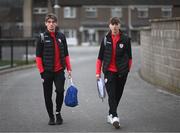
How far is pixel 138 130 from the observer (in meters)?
8.89

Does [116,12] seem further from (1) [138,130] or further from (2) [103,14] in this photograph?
(1) [138,130]

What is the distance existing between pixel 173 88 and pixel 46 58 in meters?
5.47

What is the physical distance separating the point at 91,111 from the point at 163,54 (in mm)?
4800

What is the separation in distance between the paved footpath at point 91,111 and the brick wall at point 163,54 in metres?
0.36

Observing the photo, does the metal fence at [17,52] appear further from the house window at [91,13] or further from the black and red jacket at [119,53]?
the house window at [91,13]

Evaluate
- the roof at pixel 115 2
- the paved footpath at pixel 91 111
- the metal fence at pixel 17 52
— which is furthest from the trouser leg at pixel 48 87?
the metal fence at pixel 17 52

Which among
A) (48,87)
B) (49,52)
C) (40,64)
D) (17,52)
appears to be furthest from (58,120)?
(17,52)

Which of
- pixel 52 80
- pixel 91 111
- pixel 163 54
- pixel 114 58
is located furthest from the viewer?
pixel 163 54

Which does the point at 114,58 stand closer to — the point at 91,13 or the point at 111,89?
the point at 111,89

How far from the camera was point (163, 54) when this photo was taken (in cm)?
1517

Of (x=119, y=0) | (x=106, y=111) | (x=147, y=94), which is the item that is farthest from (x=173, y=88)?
(x=119, y=0)

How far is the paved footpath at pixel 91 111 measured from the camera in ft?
30.1

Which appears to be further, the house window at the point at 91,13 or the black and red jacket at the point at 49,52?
the house window at the point at 91,13

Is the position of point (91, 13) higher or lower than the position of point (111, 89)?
higher
